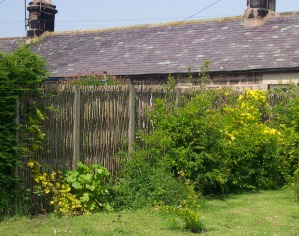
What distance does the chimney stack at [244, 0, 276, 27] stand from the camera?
21812 millimetres

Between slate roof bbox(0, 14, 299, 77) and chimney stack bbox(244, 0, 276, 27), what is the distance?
29 centimetres

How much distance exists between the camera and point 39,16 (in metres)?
28.6

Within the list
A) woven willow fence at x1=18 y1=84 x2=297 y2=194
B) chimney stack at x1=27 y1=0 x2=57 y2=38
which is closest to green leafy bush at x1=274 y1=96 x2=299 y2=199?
woven willow fence at x1=18 y1=84 x2=297 y2=194

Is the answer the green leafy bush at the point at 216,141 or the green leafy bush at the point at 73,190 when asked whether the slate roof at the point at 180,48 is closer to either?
the green leafy bush at the point at 216,141

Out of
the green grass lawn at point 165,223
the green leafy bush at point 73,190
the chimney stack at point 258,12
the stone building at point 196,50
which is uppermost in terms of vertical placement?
the chimney stack at point 258,12

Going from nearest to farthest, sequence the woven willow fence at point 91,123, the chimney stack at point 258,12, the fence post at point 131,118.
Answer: the woven willow fence at point 91,123 → the fence post at point 131,118 → the chimney stack at point 258,12

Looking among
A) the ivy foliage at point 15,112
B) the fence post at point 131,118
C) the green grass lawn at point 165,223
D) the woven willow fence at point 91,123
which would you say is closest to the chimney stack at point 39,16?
the woven willow fence at point 91,123

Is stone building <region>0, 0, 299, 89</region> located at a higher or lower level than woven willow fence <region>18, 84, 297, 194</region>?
higher

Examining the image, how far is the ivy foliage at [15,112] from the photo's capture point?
9.05m

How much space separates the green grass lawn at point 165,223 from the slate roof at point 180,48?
8612mm

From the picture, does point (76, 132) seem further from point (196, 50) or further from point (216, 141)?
point (196, 50)

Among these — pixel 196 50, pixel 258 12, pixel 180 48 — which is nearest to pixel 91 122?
pixel 196 50

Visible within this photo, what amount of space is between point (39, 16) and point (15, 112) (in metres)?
20.1

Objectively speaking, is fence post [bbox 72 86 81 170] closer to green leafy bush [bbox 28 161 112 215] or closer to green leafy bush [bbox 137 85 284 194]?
green leafy bush [bbox 28 161 112 215]
